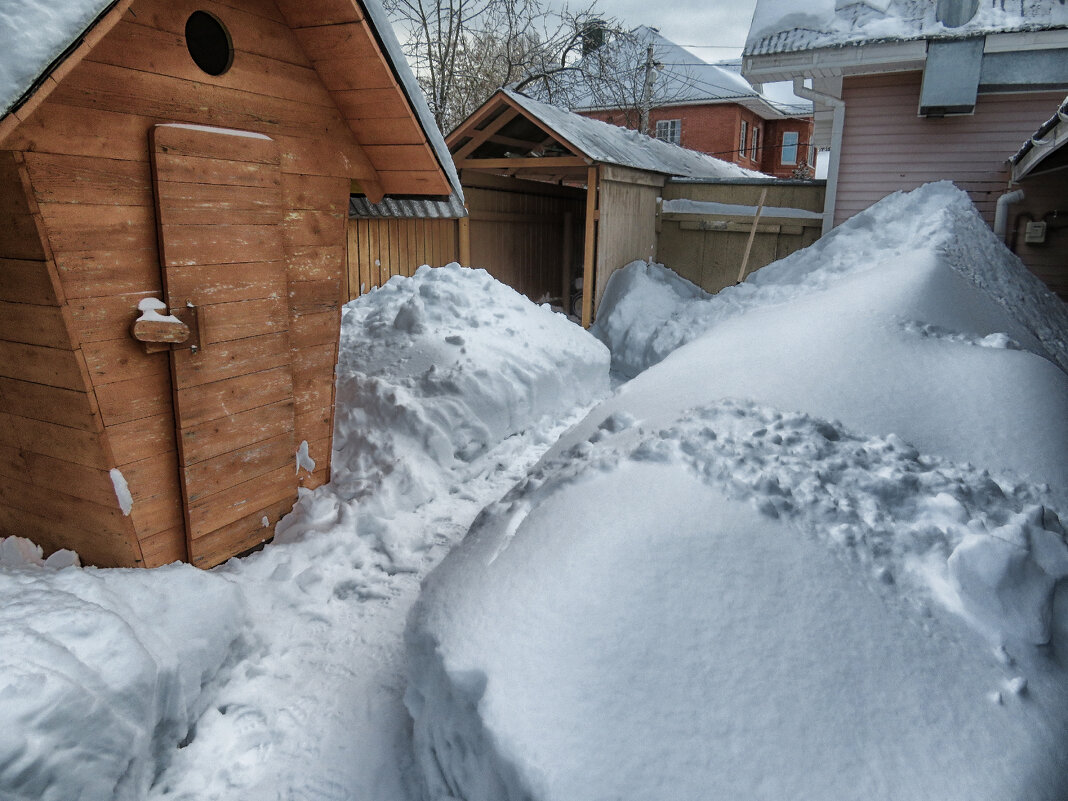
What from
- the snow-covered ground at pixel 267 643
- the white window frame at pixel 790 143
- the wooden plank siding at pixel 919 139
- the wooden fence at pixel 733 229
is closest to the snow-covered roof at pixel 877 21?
the wooden plank siding at pixel 919 139

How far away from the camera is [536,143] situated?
10.8 metres

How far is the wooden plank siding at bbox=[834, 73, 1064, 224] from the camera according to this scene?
29.0 feet

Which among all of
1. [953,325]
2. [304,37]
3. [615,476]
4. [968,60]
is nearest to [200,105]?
[304,37]

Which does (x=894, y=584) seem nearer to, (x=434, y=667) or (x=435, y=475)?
(x=434, y=667)

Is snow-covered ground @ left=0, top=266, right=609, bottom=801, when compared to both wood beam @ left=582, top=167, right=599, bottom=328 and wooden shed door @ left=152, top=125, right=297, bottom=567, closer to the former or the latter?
wooden shed door @ left=152, top=125, right=297, bottom=567

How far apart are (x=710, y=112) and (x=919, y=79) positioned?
658 inches

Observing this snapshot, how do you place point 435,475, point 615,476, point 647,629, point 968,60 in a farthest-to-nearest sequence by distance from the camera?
point 968,60
point 435,475
point 615,476
point 647,629

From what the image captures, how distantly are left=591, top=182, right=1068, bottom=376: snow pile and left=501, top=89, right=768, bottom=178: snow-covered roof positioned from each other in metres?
1.72

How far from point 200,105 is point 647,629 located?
3.35 meters

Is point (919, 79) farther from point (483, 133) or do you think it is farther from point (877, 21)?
point (483, 133)

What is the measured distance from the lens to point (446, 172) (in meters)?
4.52

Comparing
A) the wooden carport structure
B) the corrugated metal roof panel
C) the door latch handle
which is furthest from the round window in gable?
the wooden carport structure

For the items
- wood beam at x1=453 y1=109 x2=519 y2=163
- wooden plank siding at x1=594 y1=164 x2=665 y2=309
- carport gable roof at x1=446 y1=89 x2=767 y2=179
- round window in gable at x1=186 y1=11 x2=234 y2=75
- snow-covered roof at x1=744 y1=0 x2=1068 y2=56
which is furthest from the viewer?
wooden plank siding at x1=594 y1=164 x2=665 y2=309

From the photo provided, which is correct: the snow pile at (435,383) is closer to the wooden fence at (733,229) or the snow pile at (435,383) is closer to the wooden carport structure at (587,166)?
the wooden carport structure at (587,166)
